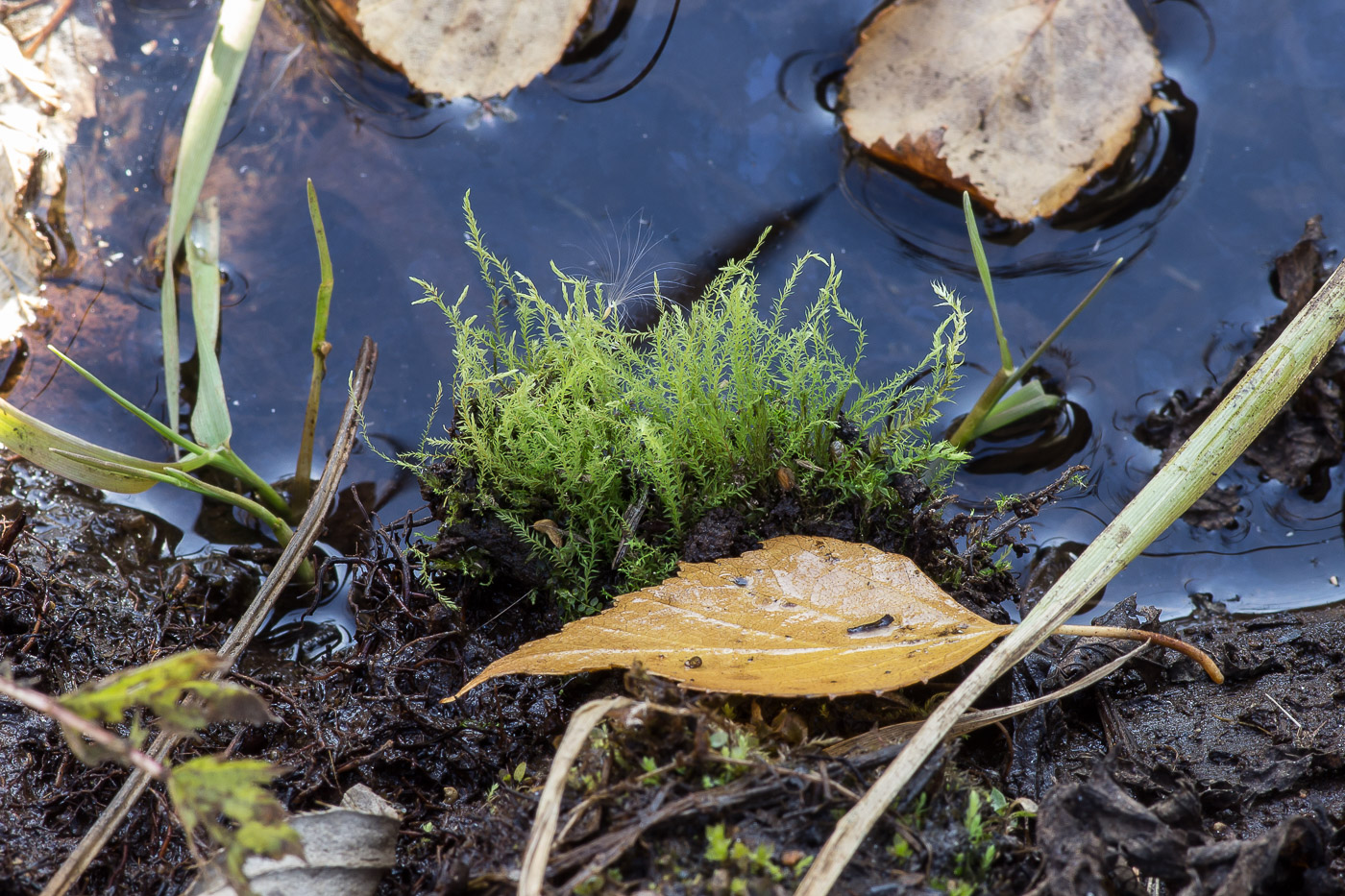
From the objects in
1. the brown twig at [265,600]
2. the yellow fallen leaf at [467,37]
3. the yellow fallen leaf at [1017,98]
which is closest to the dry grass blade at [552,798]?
the brown twig at [265,600]

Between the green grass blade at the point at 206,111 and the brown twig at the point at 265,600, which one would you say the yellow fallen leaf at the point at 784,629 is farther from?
the green grass blade at the point at 206,111

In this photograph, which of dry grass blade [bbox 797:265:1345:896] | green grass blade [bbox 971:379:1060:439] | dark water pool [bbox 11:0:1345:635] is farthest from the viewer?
dark water pool [bbox 11:0:1345:635]

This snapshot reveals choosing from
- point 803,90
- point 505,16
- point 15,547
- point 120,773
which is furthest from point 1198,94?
point 15,547

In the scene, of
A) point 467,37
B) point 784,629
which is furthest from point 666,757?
point 467,37

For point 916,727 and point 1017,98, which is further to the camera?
point 1017,98

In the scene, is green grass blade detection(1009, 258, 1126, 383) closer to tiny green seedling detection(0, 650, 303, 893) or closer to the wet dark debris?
the wet dark debris

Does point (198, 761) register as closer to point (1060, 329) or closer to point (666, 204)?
point (1060, 329)

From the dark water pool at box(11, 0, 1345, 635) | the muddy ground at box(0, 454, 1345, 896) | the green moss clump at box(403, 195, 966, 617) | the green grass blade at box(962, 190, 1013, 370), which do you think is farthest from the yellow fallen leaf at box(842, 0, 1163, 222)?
the muddy ground at box(0, 454, 1345, 896)
